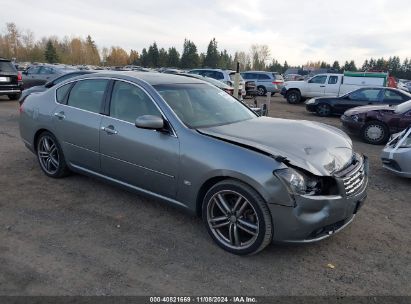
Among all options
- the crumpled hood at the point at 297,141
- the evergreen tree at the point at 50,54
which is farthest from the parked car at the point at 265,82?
the evergreen tree at the point at 50,54

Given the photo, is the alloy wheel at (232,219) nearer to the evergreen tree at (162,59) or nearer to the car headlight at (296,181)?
the car headlight at (296,181)

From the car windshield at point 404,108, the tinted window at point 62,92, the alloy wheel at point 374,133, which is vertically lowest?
the alloy wheel at point 374,133

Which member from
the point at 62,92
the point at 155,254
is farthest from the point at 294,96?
the point at 155,254

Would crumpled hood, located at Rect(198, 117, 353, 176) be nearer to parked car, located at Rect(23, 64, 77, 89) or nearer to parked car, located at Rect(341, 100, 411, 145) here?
parked car, located at Rect(341, 100, 411, 145)

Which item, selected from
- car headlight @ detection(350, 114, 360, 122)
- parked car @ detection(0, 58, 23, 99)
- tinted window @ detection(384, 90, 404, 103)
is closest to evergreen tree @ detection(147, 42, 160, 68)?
parked car @ detection(0, 58, 23, 99)

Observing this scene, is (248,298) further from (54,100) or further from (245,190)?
(54,100)

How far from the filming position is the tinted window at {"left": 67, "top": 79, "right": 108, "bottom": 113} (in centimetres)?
459

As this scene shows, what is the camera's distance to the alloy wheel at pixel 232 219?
3.37 m

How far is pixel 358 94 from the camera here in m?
14.2

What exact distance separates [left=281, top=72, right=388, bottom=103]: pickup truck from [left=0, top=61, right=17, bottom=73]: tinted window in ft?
47.7

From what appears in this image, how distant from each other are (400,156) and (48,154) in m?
5.55

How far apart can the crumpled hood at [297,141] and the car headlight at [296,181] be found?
0.28 feet

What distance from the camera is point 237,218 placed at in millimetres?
3439

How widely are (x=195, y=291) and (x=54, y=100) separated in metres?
3.63
